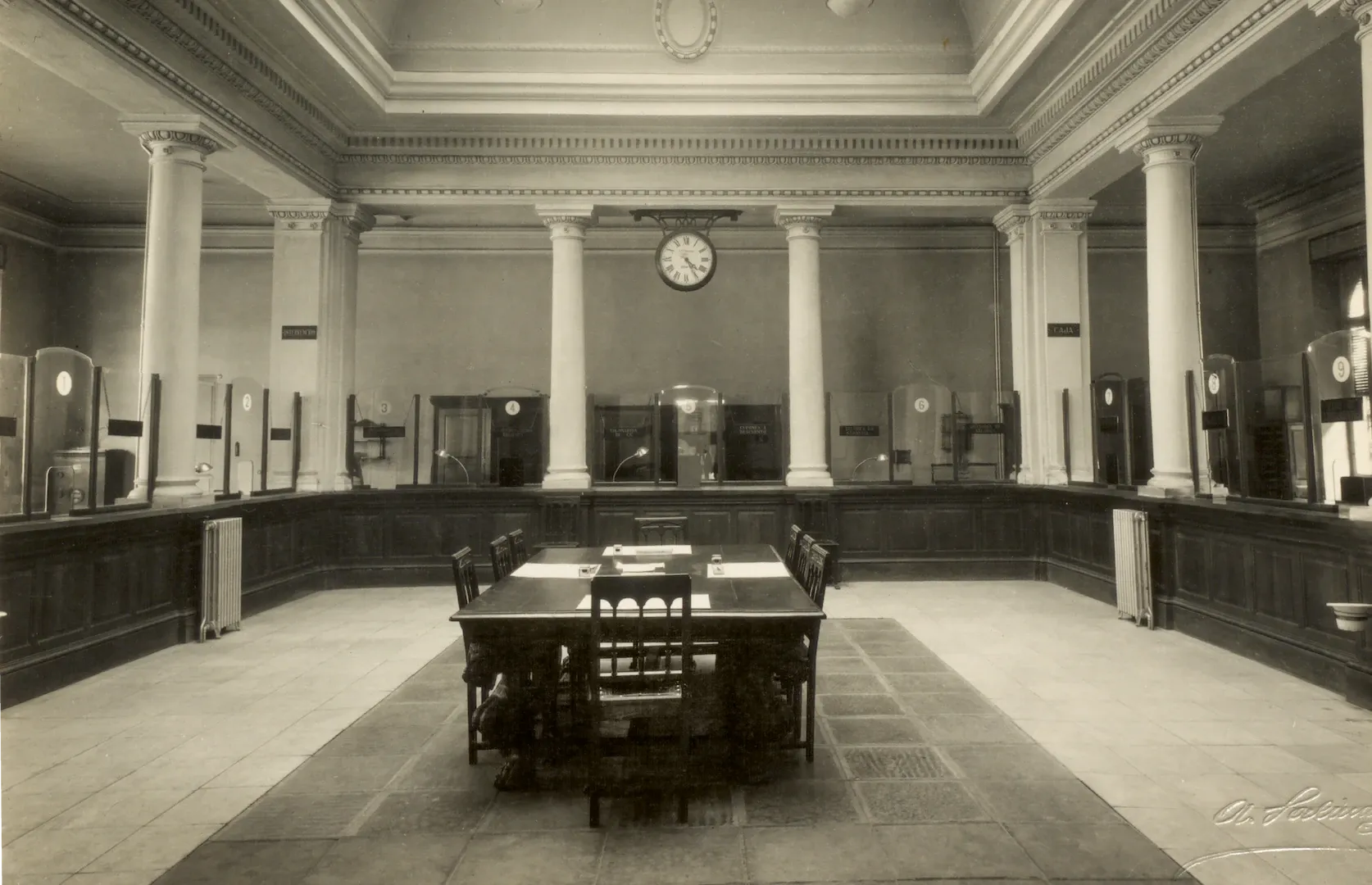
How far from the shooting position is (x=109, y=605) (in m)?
5.87

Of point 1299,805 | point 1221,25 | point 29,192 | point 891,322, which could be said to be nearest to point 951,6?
point 1221,25

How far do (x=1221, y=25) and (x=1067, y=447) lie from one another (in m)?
4.56

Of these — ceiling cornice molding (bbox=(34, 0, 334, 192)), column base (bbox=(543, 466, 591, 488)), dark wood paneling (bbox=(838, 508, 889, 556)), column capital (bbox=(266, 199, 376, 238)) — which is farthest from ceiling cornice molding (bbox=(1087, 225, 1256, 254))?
ceiling cornice molding (bbox=(34, 0, 334, 192))

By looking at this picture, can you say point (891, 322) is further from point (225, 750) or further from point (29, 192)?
point (29, 192)

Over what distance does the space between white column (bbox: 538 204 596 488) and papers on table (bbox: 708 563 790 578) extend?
15.3 ft

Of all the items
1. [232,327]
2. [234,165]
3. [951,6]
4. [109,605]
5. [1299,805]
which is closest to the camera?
[1299,805]

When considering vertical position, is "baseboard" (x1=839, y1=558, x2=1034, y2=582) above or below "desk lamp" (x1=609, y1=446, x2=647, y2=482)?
below

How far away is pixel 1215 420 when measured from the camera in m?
6.54

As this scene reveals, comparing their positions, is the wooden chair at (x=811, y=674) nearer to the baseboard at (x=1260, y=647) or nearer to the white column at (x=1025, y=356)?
the baseboard at (x=1260, y=647)

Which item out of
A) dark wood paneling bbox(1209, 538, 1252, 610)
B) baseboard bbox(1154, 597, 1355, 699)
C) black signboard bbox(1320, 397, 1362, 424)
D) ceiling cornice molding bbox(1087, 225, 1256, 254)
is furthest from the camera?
ceiling cornice molding bbox(1087, 225, 1256, 254)

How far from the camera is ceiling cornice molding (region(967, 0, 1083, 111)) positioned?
697 centimetres

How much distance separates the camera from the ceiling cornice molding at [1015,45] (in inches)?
275
